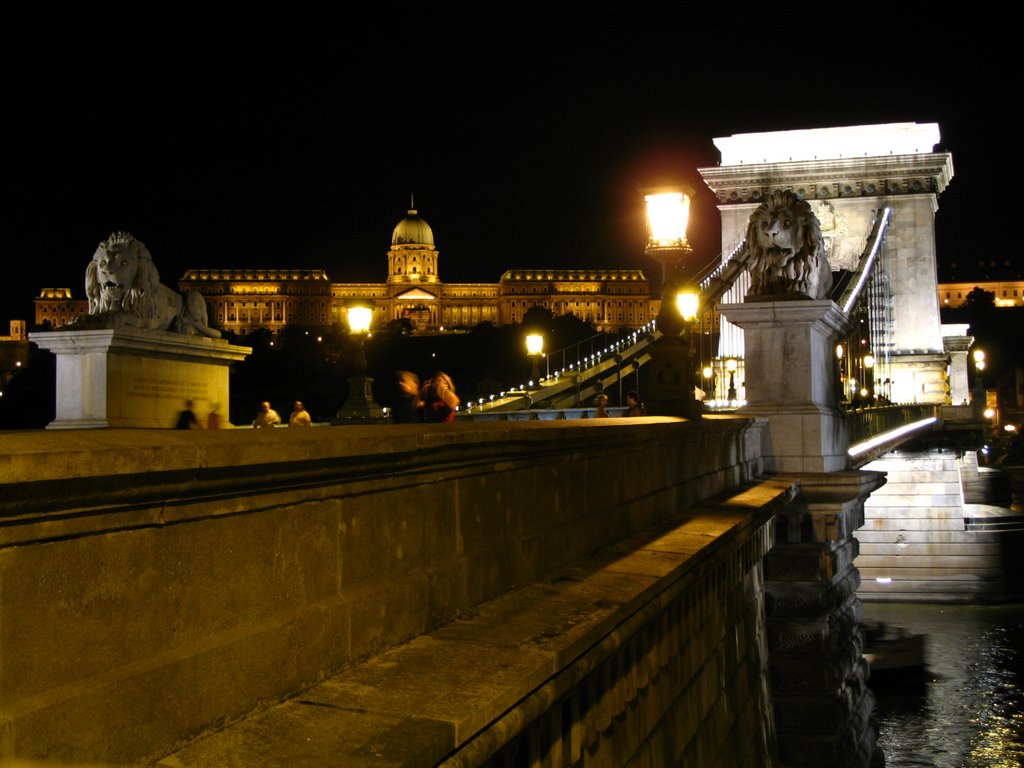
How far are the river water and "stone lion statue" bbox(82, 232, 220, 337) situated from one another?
41.5ft

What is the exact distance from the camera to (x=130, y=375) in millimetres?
14906

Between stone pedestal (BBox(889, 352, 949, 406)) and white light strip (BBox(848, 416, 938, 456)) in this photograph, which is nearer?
white light strip (BBox(848, 416, 938, 456))

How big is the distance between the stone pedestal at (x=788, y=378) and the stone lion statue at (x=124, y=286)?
735 cm

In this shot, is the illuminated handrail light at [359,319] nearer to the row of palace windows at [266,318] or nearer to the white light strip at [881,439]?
the white light strip at [881,439]

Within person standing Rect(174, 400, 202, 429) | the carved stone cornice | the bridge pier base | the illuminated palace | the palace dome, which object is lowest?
the bridge pier base

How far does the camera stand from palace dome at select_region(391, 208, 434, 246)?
175500 millimetres

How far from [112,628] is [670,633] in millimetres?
3522

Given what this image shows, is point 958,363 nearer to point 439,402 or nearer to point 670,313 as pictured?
point 670,313

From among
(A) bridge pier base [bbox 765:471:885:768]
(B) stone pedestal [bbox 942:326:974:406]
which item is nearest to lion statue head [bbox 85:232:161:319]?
(A) bridge pier base [bbox 765:471:885:768]

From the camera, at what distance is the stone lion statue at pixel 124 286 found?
1505cm

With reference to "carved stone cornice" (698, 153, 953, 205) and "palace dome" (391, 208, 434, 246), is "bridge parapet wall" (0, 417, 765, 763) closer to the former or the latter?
"carved stone cornice" (698, 153, 953, 205)

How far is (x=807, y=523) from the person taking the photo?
39.1 ft

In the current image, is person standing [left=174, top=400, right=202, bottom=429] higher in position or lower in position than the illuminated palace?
lower

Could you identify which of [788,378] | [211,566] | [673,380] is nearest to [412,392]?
[673,380]
